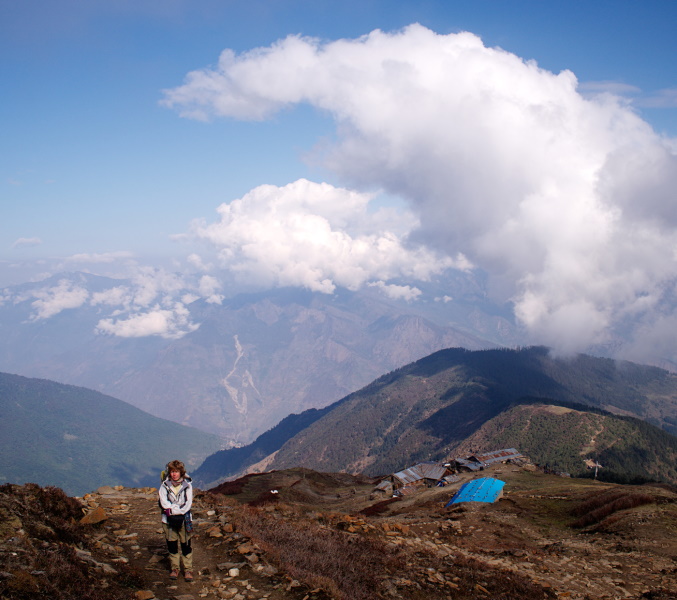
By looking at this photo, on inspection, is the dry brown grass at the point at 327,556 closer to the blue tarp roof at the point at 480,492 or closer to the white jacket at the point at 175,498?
the white jacket at the point at 175,498

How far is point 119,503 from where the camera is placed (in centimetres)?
2081

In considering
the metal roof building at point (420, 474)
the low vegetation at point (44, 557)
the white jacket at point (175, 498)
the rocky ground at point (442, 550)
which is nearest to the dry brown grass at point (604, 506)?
the rocky ground at point (442, 550)

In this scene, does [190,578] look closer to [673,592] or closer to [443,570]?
[443,570]

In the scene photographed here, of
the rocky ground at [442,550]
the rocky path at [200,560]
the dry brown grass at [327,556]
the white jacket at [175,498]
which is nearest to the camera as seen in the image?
the rocky path at [200,560]

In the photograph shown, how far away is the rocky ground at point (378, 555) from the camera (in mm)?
11867

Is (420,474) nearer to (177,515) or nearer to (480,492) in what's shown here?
(480,492)

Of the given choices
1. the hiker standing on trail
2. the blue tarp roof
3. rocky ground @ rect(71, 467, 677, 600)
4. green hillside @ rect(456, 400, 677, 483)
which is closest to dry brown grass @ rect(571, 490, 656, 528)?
rocky ground @ rect(71, 467, 677, 600)

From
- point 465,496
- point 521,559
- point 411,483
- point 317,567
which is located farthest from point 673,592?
point 411,483

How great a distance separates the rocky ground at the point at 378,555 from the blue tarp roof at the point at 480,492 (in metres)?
13.6

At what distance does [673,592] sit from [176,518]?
19.0 meters

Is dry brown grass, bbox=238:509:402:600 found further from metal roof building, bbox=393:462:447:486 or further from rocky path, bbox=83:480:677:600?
metal roof building, bbox=393:462:447:486

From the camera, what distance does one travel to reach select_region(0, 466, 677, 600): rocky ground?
467 inches

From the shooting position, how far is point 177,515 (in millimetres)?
11773

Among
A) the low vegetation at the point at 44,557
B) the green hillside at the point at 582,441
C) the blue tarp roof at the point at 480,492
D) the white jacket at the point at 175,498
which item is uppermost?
the white jacket at the point at 175,498
